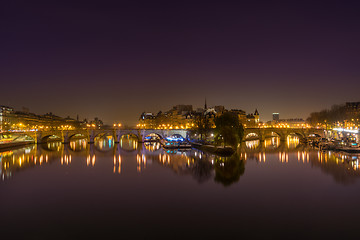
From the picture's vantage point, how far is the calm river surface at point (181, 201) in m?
14.9

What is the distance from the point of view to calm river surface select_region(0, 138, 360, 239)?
48.7ft

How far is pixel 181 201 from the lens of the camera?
20.1 meters

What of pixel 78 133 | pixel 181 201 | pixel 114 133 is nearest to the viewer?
pixel 181 201

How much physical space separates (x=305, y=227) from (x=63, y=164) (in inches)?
1252

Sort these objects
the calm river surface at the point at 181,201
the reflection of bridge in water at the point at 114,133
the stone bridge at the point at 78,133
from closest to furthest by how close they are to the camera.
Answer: the calm river surface at the point at 181,201
the stone bridge at the point at 78,133
the reflection of bridge in water at the point at 114,133

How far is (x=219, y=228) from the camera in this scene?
49.3ft

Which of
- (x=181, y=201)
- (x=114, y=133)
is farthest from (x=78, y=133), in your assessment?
(x=181, y=201)

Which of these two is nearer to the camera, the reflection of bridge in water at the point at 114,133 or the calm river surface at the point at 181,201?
the calm river surface at the point at 181,201

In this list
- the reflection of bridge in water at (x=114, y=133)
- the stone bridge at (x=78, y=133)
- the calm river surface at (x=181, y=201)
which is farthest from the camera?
the reflection of bridge in water at (x=114, y=133)

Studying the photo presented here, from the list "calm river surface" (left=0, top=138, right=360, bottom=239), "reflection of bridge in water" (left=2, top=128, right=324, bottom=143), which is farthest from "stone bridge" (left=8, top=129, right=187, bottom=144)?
"calm river surface" (left=0, top=138, right=360, bottom=239)

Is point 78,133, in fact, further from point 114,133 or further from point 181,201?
point 181,201

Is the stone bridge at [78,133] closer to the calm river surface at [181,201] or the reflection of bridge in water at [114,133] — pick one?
the reflection of bridge in water at [114,133]

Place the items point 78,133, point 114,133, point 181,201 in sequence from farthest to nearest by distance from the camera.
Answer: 1. point 114,133
2. point 78,133
3. point 181,201

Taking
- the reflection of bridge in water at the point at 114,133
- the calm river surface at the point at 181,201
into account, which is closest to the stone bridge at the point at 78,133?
the reflection of bridge in water at the point at 114,133
